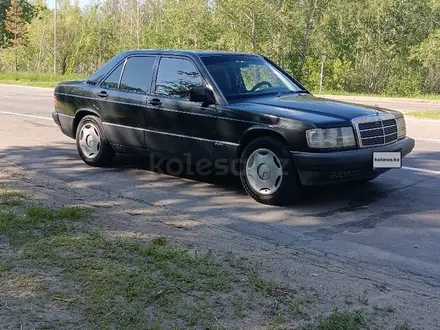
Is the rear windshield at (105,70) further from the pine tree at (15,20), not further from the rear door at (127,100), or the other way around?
the pine tree at (15,20)

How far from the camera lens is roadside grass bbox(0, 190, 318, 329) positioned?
3.46 metres

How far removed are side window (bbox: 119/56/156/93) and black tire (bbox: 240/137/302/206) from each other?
73.4 inches

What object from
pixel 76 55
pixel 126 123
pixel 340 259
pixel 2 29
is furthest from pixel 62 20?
pixel 340 259

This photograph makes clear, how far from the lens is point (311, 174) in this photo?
6.05m

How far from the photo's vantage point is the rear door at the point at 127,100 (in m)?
7.60

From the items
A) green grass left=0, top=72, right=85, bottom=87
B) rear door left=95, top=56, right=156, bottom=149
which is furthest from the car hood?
green grass left=0, top=72, right=85, bottom=87

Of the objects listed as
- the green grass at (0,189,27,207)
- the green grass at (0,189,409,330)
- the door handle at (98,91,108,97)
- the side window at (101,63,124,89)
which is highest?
the side window at (101,63,124,89)

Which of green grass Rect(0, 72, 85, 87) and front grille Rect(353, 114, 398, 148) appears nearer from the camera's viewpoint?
front grille Rect(353, 114, 398, 148)

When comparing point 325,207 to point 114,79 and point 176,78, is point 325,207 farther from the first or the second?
point 114,79

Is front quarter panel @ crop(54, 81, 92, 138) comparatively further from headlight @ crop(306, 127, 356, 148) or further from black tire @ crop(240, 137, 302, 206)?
headlight @ crop(306, 127, 356, 148)

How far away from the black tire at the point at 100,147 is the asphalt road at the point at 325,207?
138 millimetres

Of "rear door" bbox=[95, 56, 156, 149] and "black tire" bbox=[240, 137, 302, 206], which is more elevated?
"rear door" bbox=[95, 56, 156, 149]

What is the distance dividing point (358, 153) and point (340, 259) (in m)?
1.76

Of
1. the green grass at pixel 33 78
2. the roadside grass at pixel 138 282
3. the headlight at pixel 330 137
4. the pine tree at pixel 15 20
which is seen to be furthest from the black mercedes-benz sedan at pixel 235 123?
the pine tree at pixel 15 20
